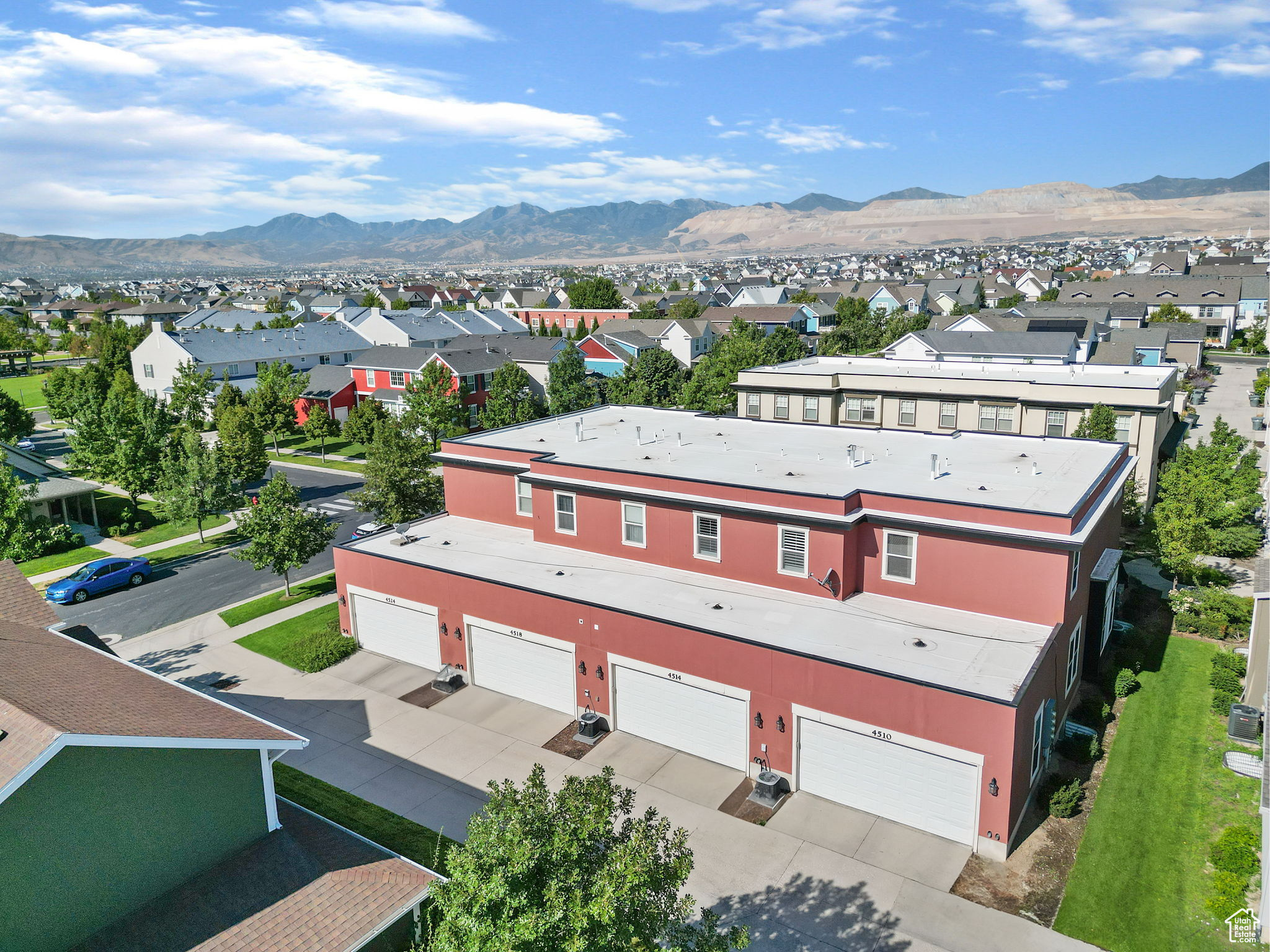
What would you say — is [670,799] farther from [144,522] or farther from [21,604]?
[144,522]

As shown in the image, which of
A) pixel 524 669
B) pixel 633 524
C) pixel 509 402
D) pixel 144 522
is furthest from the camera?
pixel 509 402

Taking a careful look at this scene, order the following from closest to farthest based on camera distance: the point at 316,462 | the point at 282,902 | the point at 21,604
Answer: the point at 282,902
the point at 21,604
the point at 316,462

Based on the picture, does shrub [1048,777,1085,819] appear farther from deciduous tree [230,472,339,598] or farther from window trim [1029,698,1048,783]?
deciduous tree [230,472,339,598]

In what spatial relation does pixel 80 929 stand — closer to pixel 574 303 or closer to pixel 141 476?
pixel 141 476

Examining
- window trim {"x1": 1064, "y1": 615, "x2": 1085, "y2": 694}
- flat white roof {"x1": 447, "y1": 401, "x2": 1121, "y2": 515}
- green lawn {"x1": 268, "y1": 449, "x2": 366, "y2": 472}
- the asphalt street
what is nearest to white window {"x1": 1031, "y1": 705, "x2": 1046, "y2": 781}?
window trim {"x1": 1064, "y1": 615, "x2": 1085, "y2": 694}

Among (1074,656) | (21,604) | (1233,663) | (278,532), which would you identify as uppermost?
(21,604)

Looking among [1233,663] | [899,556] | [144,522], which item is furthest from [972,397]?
[144,522]

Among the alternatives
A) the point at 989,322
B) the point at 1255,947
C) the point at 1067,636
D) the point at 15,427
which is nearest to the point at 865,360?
the point at 989,322
